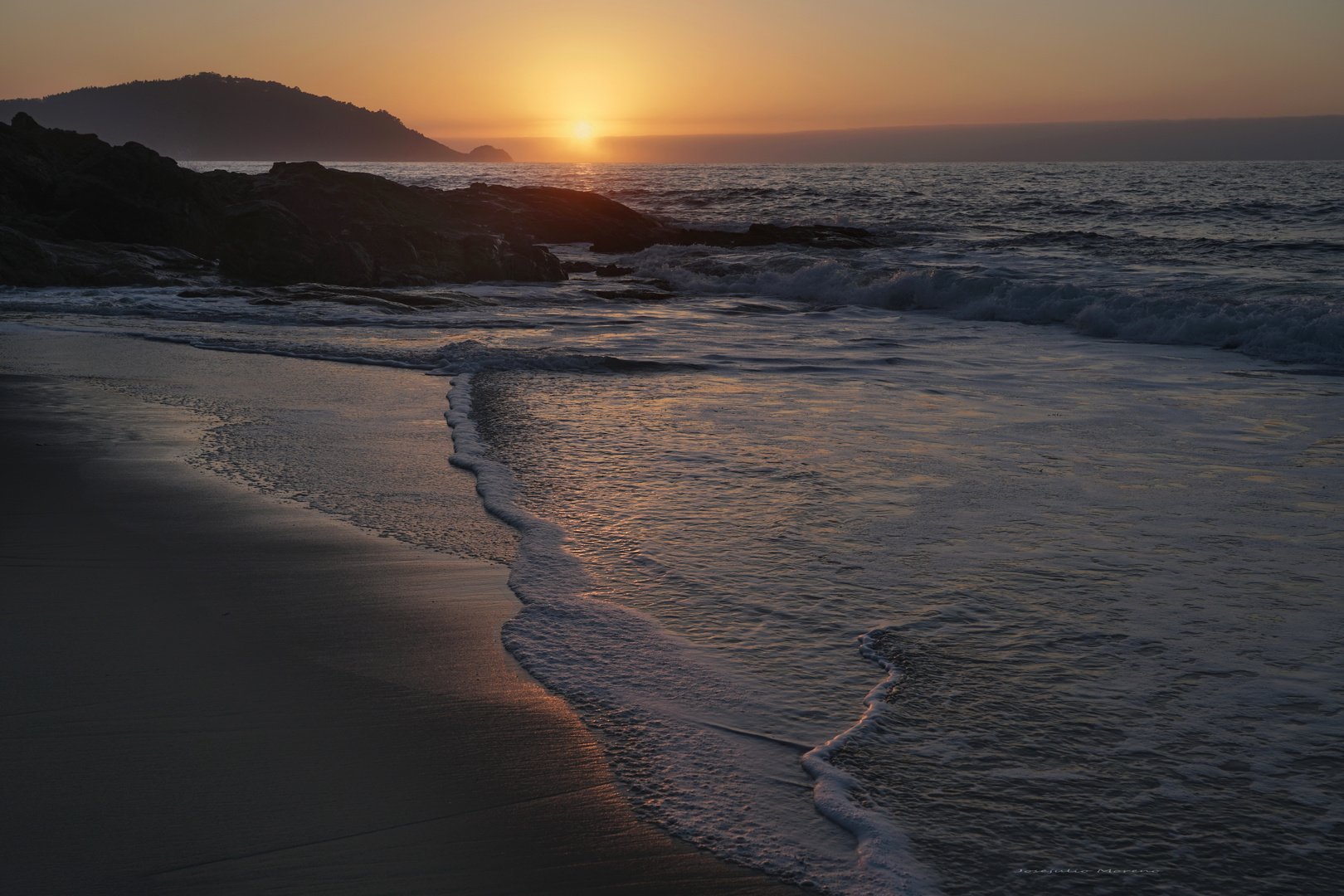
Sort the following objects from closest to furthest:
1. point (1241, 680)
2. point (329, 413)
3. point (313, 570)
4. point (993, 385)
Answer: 1. point (1241, 680)
2. point (313, 570)
3. point (329, 413)
4. point (993, 385)

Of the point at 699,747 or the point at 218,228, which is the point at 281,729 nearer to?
the point at 699,747

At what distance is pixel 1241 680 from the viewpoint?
2.86 metres

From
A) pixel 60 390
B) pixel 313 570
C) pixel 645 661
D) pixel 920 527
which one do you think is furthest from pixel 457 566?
pixel 60 390

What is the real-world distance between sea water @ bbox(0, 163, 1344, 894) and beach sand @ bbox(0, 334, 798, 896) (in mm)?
195

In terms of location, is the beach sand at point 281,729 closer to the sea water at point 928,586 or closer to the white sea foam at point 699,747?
the white sea foam at point 699,747

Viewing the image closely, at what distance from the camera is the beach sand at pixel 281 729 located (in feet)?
6.51

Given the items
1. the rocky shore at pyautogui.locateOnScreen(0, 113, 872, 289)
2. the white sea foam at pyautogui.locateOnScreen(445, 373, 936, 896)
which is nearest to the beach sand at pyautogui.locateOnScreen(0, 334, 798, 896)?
the white sea foam at pyautogui.locateOnScreen(445, 373, 936, 896)

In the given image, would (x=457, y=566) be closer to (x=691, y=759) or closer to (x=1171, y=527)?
(x=691, y=759)

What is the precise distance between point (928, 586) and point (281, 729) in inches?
95.4

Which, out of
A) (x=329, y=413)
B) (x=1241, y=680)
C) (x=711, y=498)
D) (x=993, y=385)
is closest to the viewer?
(x=1241, y=680)

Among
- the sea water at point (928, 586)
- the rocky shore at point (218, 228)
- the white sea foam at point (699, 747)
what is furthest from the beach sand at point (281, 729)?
the rocky shore at point (218, 228)

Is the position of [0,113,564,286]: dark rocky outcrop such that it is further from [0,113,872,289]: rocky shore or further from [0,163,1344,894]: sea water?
[0,163,1344,894]: sea water

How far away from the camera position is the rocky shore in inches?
640

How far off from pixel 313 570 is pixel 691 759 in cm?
207
